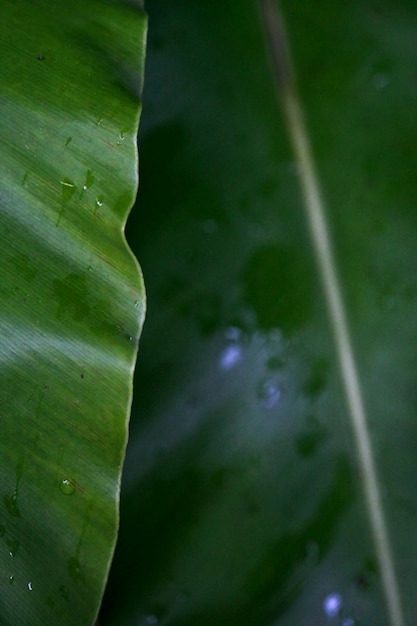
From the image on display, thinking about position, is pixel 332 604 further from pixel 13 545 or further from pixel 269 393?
pixel 13 545

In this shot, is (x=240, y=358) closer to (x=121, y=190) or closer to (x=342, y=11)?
(x=121, y=190)

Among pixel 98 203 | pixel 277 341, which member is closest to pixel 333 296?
pixel 277 341

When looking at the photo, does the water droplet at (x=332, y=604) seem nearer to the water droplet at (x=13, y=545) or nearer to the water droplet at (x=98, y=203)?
the water droplet at (x=13, y=545)

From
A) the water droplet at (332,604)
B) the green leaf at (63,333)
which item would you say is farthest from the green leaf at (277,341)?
the green leaf at (63,333)

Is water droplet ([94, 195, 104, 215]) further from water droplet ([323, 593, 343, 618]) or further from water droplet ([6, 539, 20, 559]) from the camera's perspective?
water droplet ([323, 593, 343, 618])

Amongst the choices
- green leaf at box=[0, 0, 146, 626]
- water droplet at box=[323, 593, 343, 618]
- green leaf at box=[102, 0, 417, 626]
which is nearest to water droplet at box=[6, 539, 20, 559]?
green leaf at box=[0, 0, 146, 626]

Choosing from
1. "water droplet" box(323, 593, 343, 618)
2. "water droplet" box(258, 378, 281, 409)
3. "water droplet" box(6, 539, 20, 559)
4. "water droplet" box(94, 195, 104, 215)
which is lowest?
"water droplet" box(6, 539, 20, 559)

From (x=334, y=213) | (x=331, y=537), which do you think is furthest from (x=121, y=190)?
(x=331, y=537)
